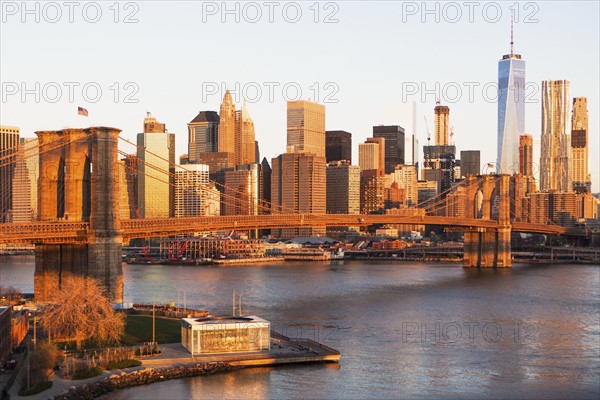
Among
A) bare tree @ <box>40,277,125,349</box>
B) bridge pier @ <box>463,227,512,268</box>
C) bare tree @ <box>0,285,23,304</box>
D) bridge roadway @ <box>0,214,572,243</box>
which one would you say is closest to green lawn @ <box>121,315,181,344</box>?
bare tree @ <box>40,277,125,349</box>

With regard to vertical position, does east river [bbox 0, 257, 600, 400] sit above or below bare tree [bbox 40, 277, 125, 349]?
below

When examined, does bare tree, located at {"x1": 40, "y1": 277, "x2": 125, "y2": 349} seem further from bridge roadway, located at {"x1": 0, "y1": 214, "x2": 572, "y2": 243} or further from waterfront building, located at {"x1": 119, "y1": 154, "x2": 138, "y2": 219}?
waterfront building, located at {"x1": 119, "y1": 154, "x2": 138, "y2": 219}

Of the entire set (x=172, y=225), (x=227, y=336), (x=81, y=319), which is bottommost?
(x=227, y=336)

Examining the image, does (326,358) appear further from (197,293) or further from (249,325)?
(197,293)

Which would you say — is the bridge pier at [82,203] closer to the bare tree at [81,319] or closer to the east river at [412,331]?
the east river at [412,331]

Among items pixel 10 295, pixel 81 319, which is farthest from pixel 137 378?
pixel 10 295

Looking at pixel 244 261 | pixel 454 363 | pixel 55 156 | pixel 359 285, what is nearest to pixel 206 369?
pixel 454 363

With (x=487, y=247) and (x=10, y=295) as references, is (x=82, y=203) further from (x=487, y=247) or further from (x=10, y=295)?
(x=487, y=247)
